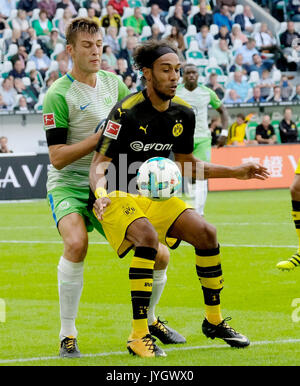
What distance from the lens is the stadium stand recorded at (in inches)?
922

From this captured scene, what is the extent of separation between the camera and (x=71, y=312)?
6.14 meters

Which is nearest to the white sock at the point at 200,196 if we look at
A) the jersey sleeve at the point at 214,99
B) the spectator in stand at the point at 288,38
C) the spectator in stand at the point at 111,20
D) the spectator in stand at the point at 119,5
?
the jersey sleeve at the point at 214,99

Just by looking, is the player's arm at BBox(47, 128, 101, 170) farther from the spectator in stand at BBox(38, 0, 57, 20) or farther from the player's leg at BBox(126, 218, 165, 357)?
the spectator in stand at BBox(38, 0, 57, 20)

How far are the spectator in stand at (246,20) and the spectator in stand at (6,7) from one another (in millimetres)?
7805

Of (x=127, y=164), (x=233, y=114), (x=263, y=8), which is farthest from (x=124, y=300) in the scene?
(x=263, y=8)

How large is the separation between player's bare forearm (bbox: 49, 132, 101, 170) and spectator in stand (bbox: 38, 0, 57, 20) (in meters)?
19.2

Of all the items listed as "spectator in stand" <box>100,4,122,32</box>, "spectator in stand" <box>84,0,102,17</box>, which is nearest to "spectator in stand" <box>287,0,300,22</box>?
"spectator in stand" <box>100,4,122,32</box>

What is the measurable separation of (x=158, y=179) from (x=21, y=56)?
18233 millimetres

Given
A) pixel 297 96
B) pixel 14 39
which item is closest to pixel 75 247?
pixel 14 39

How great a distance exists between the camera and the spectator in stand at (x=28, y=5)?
24.7 metres

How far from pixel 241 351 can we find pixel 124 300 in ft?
8.42

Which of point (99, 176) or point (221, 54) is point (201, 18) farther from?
point (99, 176)

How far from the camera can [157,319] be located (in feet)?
21.7
